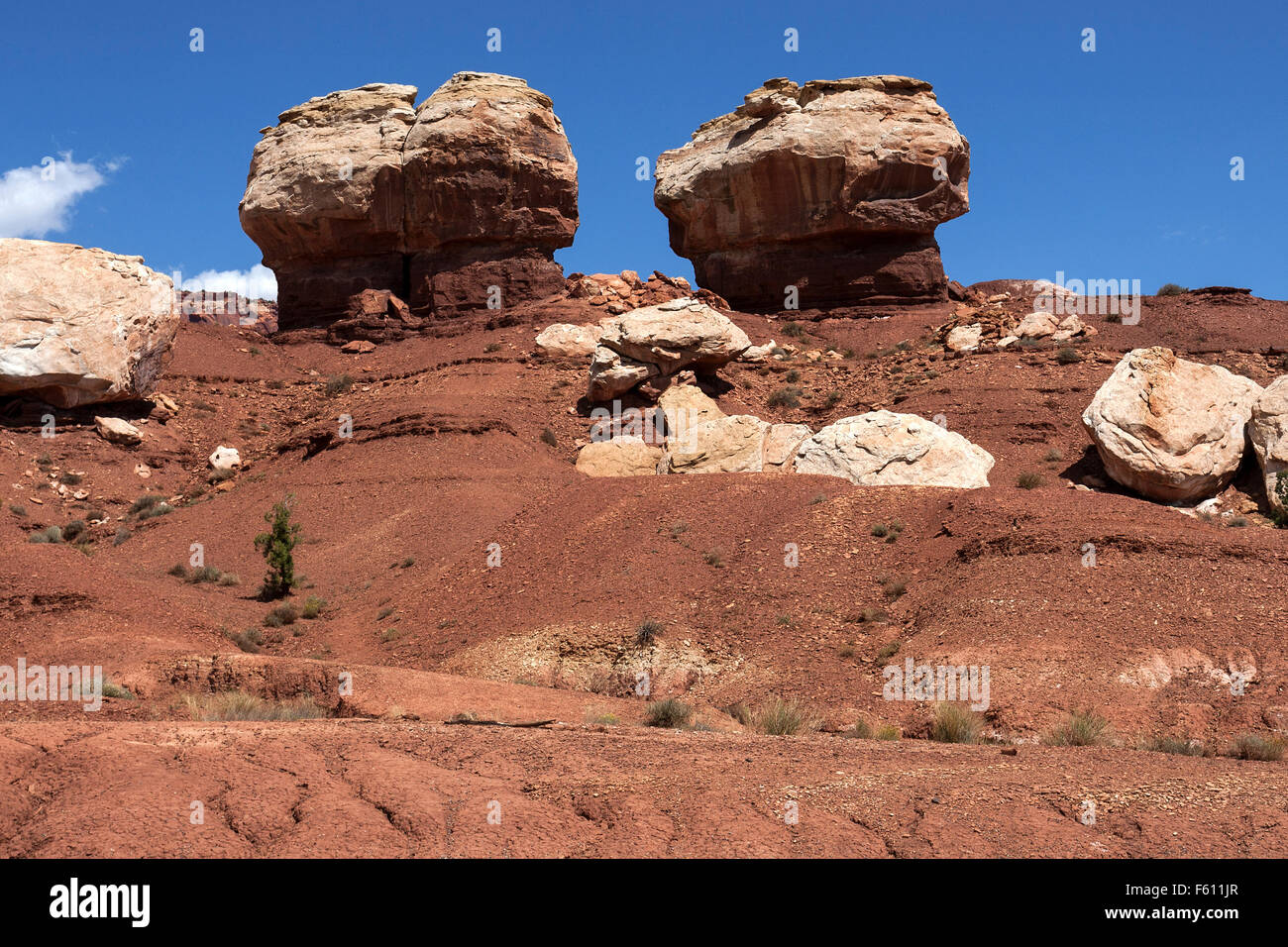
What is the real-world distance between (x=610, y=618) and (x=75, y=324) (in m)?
20.5

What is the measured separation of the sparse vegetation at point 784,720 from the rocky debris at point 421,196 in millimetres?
28341

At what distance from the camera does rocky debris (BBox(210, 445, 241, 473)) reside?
32.5 meters

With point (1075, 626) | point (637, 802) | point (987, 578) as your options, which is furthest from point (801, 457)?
point (637, 802)

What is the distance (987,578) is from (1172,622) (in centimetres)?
252

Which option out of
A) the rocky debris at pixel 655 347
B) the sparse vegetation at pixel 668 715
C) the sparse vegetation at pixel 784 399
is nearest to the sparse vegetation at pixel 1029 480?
the sparse vegetation at pixel 784 399

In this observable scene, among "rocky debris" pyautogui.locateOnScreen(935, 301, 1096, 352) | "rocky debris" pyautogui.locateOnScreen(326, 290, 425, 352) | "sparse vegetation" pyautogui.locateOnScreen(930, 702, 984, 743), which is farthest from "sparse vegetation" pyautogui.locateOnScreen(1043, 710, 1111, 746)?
"rocky debris" pyautogui.locateOnScreen(326, 290, 425, 352)

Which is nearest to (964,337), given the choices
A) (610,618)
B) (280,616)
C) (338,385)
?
(338,385)

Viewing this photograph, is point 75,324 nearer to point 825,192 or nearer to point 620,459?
point 620,459

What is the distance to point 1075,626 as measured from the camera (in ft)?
52.6

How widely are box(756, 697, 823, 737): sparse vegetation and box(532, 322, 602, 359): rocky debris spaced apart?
75.3ft

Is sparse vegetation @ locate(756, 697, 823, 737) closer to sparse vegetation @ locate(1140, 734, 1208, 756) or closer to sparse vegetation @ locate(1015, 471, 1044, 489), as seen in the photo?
sparse vegetation @ locate(1140, 734, 1208, 756)

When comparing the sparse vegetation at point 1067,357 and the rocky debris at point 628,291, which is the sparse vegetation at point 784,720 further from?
the rocky debris at point 628,291

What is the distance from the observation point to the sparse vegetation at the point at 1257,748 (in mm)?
11570
